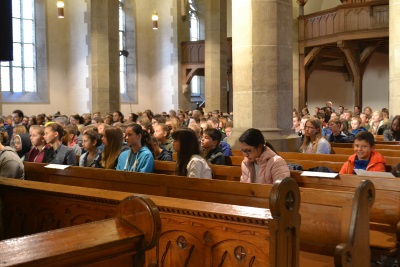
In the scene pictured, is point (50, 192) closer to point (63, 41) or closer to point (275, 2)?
point (275, 2)

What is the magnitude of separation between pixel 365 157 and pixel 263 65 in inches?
114

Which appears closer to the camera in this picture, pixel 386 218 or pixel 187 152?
pixel 386 218

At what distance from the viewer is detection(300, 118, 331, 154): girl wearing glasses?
7198 millimetres

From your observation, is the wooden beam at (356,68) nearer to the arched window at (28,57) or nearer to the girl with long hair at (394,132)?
the girl with long hair at (394,132)

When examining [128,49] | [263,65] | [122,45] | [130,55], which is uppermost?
[122,45]

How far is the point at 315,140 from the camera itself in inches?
292

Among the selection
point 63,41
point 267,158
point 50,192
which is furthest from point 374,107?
point 50,192

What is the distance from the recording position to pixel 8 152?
4.76m

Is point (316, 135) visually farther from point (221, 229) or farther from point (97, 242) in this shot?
point (97, 242)

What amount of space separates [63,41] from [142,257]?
19.2 metres

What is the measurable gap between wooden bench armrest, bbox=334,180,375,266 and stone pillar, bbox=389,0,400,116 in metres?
9.12

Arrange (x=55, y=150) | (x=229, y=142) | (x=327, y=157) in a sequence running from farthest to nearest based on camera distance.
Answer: (x=229, y=142) → (x=327, y=157) → (x=55, y=150)

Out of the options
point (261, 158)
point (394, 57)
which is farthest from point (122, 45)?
point (261, 158)

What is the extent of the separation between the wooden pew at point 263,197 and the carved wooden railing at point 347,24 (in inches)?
541
